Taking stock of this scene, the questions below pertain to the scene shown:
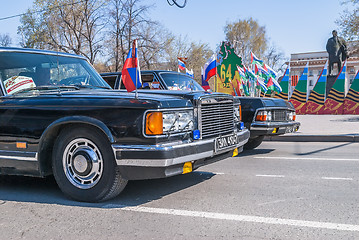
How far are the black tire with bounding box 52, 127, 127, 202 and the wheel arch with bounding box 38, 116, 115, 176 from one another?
0.07m

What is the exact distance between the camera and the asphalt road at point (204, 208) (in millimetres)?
3000

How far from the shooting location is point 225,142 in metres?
4.27

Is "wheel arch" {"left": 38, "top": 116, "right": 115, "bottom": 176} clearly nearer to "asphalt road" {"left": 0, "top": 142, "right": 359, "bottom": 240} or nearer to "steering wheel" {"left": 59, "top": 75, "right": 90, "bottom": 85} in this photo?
"asphalt road" {"left": 0, "top": 142, "right": 359, "bottom": 240}

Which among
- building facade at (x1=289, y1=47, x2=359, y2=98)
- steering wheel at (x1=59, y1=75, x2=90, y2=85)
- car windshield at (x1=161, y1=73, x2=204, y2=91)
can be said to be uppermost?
building facade at (x1=289, y1=47, x2=359, y2=98)

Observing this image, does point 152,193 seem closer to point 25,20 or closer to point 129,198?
point 129,198

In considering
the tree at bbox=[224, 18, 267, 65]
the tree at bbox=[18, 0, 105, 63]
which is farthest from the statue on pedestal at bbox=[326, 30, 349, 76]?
the tree at bbox=[224, 18, 267, 65]

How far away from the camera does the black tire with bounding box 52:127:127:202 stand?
3.70m

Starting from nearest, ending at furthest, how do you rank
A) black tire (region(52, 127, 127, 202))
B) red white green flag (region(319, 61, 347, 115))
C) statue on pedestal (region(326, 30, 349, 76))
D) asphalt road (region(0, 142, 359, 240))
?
asphalt road (region(0, 142, 359, 240)), black tire (region(52, 127, 127, 202)), red white green flag (region(319, 61, 347, 115)), statue on pedestal (region(326, 30, 349, 76))

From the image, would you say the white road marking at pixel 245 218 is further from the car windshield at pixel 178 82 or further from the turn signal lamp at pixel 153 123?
the car windshield at pixel 178 82

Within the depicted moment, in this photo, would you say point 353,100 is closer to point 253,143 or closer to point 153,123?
point 253,143

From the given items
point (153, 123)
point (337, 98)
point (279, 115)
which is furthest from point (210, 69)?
point (337, 98)

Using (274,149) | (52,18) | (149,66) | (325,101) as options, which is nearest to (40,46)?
(52,18)

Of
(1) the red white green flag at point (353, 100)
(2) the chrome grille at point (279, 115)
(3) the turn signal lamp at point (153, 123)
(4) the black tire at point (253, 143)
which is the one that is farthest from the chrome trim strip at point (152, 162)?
(1) the red white green flag at point (353, 100)

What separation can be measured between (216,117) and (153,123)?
39.5 inches
